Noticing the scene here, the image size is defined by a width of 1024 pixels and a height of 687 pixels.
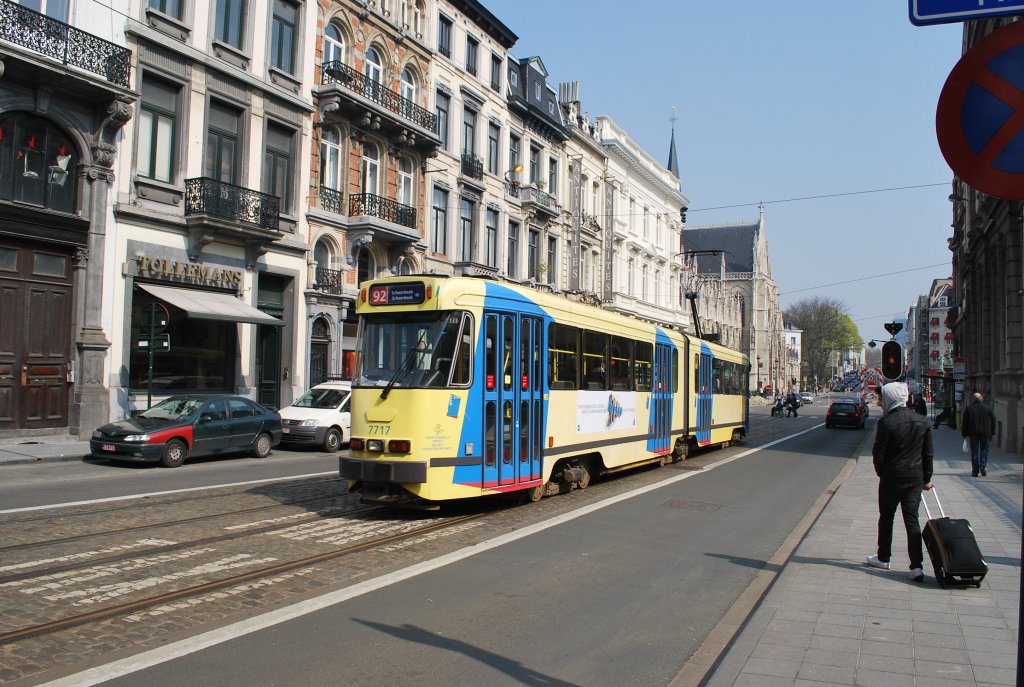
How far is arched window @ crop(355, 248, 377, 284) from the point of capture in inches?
1144

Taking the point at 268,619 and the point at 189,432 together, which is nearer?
the point at 268,619

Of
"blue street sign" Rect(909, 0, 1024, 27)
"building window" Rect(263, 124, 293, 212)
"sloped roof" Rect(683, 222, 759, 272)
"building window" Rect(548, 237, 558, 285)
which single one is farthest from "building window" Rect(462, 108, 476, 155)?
"sloped roof" Rect(683, 222, 759, 272)

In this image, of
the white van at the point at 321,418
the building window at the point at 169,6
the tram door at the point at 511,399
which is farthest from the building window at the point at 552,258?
the tram door at the point at 511,399

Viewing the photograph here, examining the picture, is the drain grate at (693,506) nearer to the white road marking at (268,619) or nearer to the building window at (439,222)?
the white road marking at (268,619)

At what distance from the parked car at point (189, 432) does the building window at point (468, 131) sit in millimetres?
19300

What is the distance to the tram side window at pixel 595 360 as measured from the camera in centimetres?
1336

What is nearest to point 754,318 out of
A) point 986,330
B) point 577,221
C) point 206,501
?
point 577,221

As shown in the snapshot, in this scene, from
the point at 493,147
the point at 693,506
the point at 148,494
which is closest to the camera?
the point at 148,494

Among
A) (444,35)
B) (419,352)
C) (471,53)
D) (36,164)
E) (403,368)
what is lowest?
(403,368)

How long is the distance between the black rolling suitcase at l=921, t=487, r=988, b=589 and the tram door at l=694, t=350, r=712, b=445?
43.3ft

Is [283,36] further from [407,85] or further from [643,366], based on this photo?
[643,366]

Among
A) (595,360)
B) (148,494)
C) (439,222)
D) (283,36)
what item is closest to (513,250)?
(439,222)

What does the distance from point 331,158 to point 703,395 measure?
1544cm

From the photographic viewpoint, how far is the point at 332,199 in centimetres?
2752
